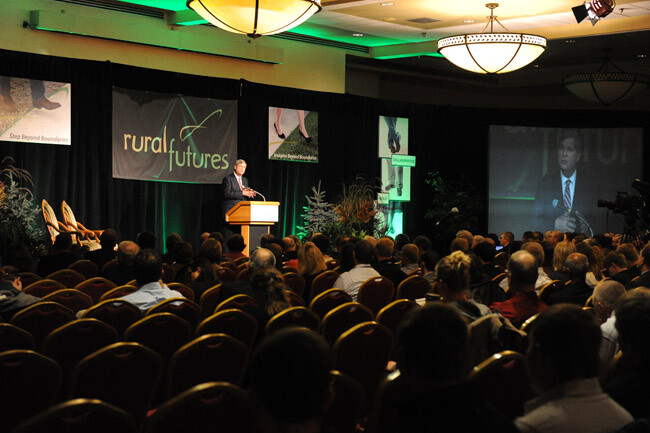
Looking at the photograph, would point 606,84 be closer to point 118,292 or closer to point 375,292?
point 375,292

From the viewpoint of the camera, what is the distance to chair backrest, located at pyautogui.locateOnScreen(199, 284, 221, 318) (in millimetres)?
5496

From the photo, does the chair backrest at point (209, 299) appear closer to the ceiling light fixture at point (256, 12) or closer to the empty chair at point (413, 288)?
the empty chair at point (413, 288)

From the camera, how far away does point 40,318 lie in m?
4.26

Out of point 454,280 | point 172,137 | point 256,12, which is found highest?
point 256,12

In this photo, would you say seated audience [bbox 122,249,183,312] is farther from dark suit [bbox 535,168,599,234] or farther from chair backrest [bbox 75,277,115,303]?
dark suit [bbox 535,168,599,234]

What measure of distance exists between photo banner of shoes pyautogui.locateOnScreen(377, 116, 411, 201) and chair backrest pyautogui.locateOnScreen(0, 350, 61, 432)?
537 inches

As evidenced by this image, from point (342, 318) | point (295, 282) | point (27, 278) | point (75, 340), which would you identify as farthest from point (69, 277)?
point (342, 318)

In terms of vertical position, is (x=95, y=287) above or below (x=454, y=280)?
below

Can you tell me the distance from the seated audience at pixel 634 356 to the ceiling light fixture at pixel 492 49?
8131 millimetres

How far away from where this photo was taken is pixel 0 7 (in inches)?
456

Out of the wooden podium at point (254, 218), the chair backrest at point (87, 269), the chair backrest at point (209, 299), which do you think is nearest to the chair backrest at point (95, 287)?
the chair backrest at point (209, 299)

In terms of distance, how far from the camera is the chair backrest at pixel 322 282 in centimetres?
629

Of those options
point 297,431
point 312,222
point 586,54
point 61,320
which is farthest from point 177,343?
point 586,54

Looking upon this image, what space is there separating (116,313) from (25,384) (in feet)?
4.68
